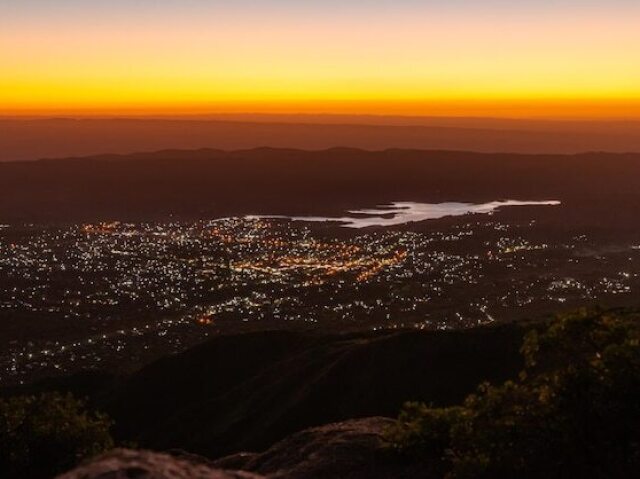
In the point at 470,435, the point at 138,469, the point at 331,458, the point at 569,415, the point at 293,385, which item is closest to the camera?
the point at 138,469

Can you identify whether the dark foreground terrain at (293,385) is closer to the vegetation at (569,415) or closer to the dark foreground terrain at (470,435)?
the dark foreground terrain at (470,435)

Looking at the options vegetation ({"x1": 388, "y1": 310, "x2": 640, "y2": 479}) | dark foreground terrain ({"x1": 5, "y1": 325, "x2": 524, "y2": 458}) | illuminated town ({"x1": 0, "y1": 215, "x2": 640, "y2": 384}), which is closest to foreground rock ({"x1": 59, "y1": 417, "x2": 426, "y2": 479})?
vegetation ({"x1": 388, "y1": 310, "x2": 640, "y2": 479})

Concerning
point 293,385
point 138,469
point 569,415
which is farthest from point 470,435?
point 293,385

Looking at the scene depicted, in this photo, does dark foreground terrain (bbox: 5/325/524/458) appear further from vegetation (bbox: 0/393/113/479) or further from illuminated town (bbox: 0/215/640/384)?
illuminated town (bbox: 0/215/640/384)

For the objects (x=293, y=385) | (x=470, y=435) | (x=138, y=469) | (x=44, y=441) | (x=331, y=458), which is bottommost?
(x=293, y=385)

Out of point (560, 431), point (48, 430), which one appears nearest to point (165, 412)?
point (48, 430)

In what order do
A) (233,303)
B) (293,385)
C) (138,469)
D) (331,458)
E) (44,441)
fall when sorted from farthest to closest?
(233,303)
(293,385)
(44,441)
(331,458)
(138,469)

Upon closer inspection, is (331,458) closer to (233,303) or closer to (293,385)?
(293,385)

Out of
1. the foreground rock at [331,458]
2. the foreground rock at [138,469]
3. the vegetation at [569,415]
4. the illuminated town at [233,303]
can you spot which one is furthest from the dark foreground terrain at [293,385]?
the foreground rock at [138,469]
